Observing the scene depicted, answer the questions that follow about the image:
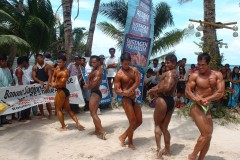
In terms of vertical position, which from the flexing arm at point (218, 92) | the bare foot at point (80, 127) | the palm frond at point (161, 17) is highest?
the palm frond at point (161, 17)

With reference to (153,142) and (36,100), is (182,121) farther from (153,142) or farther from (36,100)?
(36,100)

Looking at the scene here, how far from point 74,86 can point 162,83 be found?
13.4 feet

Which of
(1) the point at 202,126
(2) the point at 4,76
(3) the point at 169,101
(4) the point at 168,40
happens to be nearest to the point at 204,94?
(1) the point at 202,126

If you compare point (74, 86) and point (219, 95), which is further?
point (74, 86)

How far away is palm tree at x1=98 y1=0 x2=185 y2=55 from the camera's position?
1495 centimetres

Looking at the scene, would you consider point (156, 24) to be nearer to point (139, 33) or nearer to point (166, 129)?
point (139, 33)

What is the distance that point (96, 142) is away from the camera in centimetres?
657

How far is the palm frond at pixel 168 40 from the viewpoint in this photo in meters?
14.9

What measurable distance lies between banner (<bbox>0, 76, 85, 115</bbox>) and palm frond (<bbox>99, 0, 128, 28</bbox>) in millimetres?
7067

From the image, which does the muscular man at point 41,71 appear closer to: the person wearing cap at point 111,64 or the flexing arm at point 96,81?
the flexing arm at point 96,81

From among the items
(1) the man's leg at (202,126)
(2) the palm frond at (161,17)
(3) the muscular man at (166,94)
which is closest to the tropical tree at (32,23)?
(2) the palm frond at (161,17)

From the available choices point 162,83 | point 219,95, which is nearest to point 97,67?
point 162,83

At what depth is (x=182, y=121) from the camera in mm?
8195

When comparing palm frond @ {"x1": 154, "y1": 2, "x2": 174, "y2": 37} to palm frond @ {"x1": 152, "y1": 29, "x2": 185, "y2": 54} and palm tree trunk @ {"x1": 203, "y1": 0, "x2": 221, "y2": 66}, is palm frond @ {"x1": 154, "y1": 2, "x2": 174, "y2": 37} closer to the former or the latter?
palm frond @ {"x1": 152, "y1": 29, "x2": 185, "y2": 54}
